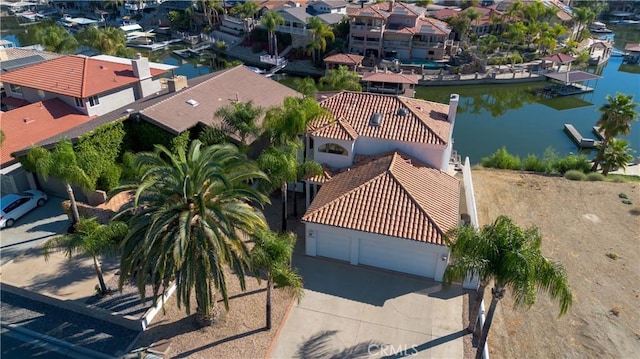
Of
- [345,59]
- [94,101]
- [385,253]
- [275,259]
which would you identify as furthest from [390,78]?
[275,259]

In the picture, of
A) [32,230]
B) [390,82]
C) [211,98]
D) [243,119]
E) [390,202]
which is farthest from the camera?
[390,82]

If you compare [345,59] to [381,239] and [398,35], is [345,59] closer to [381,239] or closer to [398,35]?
[398,35]

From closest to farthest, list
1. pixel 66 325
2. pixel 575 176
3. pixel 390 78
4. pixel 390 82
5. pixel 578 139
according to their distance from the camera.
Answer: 1. pixel 66 325
2. pixel 575 176
3. pixel 578 139
4. pixel 390 82
5. pixel 390 78

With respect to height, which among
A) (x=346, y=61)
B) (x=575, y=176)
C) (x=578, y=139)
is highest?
(x=346, y=61)

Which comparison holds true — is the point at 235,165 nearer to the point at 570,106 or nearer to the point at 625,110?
the point at 625,110

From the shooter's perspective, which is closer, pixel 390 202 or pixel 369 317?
pixel 369 317

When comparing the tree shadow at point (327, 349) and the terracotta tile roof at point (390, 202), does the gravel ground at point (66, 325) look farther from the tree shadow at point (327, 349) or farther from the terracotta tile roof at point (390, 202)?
the terracotta tile roof at point (390, 202)

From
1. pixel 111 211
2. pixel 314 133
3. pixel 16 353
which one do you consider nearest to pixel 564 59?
pixel 314 133
